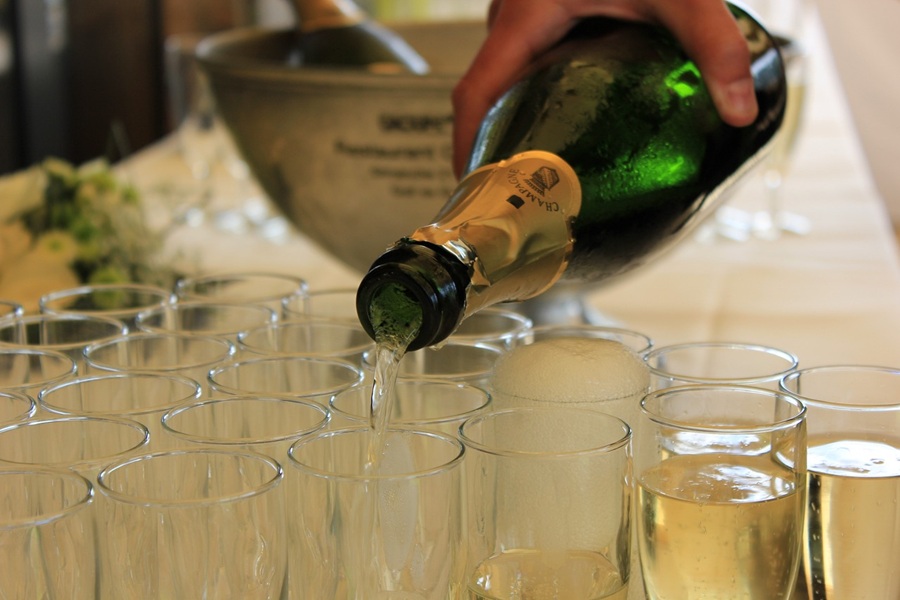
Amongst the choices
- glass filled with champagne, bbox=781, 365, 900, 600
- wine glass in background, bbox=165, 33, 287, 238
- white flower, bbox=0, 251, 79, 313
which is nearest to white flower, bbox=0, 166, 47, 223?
white flower, bbox=0, 251, 79, 313

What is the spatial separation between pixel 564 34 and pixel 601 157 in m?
0.14

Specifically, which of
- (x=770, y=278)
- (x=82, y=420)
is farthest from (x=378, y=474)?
(x=770, y=278)

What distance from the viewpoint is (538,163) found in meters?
0.74

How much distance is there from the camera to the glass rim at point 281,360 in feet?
2.29

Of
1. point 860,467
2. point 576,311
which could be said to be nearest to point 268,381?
point 860,467

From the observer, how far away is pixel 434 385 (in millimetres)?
710

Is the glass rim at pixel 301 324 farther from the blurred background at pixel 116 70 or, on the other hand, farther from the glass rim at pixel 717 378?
the blurred background at pixel 116 70

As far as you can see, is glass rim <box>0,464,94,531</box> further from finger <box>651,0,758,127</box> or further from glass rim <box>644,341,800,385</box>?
finger <box>651,0,758,127</box>

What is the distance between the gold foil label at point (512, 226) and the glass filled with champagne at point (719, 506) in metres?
0.11

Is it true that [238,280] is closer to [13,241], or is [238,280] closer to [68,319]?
[68,319]

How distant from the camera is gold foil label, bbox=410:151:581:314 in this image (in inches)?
25.8

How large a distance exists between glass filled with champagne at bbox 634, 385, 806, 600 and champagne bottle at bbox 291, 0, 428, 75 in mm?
915

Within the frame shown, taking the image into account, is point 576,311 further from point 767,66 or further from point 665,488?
point 665,488

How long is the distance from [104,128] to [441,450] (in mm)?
3761
